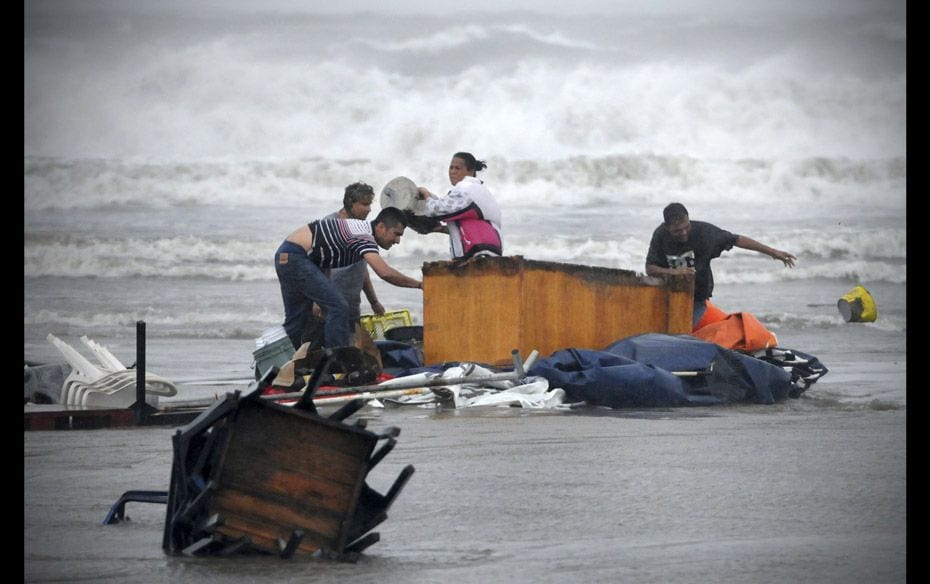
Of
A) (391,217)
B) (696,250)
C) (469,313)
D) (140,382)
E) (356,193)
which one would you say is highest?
(356,193)

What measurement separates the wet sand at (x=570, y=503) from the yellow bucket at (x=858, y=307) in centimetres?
337

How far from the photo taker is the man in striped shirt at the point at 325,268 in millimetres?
9078

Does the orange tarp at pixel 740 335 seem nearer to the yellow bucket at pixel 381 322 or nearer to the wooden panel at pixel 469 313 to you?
the wooden panel at pixel 469 313

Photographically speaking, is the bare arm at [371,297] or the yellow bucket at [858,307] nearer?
the bare arm at [371,297]

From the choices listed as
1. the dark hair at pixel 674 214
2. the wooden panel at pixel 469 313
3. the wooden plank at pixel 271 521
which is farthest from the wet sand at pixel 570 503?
the dark hair at pixel 674 214

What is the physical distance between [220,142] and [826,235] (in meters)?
10.6

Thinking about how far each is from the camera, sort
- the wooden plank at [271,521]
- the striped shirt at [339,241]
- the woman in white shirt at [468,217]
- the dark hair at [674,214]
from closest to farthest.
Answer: the wooden plank at [271,521] → the striped shirt at [339,241] → the woman in white shirt at [468,217] → the dark hair at [674,214]

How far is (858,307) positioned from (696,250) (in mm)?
1924

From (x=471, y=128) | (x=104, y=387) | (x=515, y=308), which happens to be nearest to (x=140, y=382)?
(x=104, y=387)

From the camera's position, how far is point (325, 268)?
30.8ft

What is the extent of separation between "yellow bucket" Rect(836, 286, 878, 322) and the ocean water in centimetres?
1056

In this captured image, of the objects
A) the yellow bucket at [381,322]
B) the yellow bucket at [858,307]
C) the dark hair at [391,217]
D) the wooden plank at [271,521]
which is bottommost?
the wooden plank at [271,521]

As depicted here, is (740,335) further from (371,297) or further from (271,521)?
(271,521)
